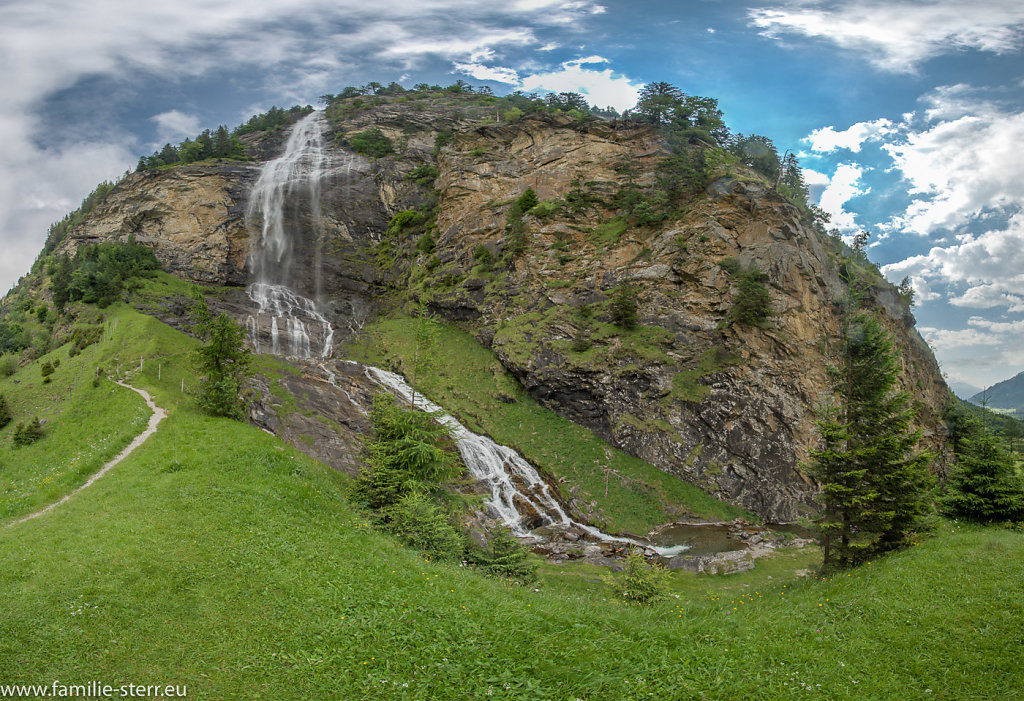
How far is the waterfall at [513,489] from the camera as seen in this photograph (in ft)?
89.2

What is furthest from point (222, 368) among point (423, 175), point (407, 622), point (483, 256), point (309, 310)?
point (423, 175)

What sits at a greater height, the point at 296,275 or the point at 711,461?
the point at 296,275

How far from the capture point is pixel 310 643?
823 centimetres

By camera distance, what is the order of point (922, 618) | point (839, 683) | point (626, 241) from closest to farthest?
point (839, 683), point (922, 618), point (626, 241)

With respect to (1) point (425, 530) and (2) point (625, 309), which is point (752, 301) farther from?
(1) point (425, 530)

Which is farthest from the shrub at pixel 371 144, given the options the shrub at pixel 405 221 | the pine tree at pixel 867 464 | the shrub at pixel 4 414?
the pine tree at pixel 867 464

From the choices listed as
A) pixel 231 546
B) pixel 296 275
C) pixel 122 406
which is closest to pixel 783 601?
pixel 231 546

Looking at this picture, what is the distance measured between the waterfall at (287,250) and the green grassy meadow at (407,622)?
104 ft

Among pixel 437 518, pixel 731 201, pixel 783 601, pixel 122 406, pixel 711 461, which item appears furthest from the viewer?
pixel 731 201

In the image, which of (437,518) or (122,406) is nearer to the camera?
(437,518)

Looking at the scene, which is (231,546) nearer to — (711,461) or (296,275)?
(711,461)

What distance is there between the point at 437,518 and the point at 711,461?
927 inches

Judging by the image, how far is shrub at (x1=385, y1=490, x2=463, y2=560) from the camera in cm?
1491

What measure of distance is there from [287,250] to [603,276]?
34913 mm
